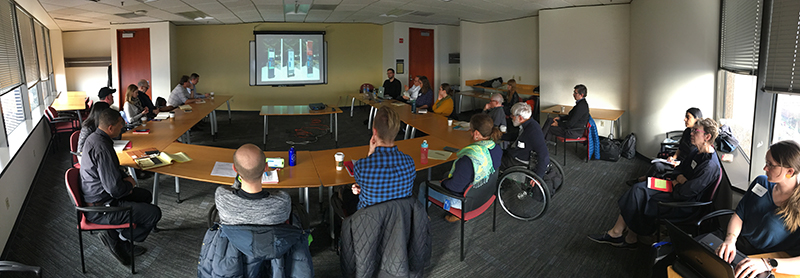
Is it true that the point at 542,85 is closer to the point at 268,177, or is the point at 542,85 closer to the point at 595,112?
the point at 595,112

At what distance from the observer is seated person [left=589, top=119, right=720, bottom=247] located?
3217mm

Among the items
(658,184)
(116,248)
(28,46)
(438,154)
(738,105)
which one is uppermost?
(28,46)

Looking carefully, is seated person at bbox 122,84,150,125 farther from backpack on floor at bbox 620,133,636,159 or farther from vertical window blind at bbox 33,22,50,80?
backpack on floor at bbox 620,133,636,159

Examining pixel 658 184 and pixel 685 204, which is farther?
pixel 658 184

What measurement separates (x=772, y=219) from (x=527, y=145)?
2.31 meters

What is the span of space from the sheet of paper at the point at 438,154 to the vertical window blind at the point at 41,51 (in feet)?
31.9

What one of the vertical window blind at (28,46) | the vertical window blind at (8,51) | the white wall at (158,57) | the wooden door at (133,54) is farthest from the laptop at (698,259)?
the wooden door at (133,54)

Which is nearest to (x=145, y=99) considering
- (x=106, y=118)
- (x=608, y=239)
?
(x=106, y=118)

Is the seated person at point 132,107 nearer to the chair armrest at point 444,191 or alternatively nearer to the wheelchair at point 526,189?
the chair armrest at point 444,191

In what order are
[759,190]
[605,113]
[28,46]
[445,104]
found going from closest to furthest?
1. [759,190]
2. [445,104]
3. [605,113]
4. [28,46]

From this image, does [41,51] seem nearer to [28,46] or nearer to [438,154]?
[28,46]

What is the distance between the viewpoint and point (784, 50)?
119 inches

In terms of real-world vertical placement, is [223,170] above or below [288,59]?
below

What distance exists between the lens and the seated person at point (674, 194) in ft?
10.6
